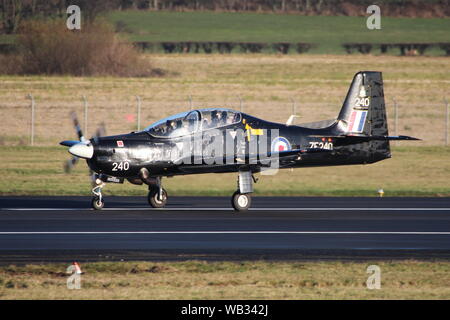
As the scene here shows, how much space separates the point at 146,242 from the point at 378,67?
50.2 metres

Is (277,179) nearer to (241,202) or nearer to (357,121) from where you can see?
(357,121)

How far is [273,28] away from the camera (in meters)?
89.8

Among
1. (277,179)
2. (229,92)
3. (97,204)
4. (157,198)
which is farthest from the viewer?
(229,92)

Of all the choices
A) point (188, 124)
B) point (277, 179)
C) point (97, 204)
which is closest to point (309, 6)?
point (277, 179)

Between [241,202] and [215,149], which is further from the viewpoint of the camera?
[215,149]

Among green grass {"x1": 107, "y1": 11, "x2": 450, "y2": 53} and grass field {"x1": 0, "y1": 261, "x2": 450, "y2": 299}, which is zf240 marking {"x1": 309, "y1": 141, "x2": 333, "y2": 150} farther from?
green grass {"x1": 107, "y1": 11, "x2": 450, "y2": 53}

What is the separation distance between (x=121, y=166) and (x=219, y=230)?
3989 millimetres

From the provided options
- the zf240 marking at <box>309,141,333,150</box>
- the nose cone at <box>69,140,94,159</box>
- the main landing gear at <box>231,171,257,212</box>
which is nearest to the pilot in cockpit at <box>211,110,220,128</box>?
the main landing gear at <box>231,171,257,212</box>

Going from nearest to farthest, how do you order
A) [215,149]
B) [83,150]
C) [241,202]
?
1. [83,150]
2. [241,202]
3. [215,149]

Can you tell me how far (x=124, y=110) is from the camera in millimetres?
48781

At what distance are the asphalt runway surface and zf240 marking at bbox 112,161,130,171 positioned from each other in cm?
107

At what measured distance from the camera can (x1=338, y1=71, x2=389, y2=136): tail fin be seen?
26766 millimetres

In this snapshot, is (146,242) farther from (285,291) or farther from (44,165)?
(44,165)

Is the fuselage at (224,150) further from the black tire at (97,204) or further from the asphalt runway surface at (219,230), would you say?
the asphalt runway surface at (219,230)
